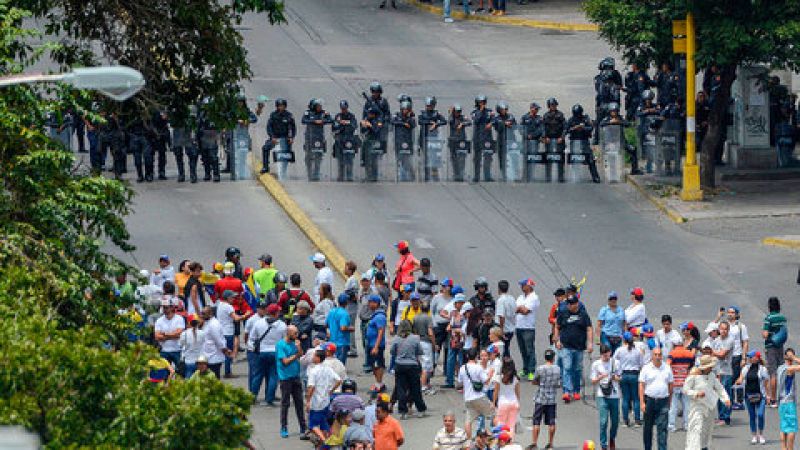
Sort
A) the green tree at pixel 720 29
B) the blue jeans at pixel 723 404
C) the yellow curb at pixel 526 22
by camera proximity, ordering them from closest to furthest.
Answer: the blue jeans at pixel 723 404 < the green tree at pixel 720 29 < the yellow curb at pixel 526 22

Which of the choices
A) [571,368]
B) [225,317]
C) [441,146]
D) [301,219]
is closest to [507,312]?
[571,368]

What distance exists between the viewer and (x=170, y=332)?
83.7ft

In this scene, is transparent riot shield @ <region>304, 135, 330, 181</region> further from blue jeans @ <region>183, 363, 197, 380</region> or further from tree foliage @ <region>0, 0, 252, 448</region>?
tree foliage @ <region>0, 0, 252, 448</region>

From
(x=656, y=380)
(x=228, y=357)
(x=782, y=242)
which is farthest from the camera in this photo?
(x=782, y=242)

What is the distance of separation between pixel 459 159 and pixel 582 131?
2.27 m

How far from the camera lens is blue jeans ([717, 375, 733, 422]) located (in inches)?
1010

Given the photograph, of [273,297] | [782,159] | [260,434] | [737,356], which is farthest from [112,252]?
[782,159]

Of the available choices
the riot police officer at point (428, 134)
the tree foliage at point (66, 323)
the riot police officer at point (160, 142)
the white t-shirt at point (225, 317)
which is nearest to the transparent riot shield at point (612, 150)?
the riot police officer at point (428, 134)

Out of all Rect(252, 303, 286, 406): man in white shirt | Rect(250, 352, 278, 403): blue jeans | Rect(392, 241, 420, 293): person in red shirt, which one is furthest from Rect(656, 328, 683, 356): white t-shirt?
Rect(250, 352, 278, 403): blue jeans

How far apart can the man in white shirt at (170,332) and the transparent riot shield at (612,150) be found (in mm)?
13507

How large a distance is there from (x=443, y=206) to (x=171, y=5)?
12.7m

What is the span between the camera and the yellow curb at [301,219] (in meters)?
31.9

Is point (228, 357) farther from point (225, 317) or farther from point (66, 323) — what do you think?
point (66, 323)

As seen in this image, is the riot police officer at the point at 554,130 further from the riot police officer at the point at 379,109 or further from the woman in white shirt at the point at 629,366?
the woman in white shirt at the point at 629,366
